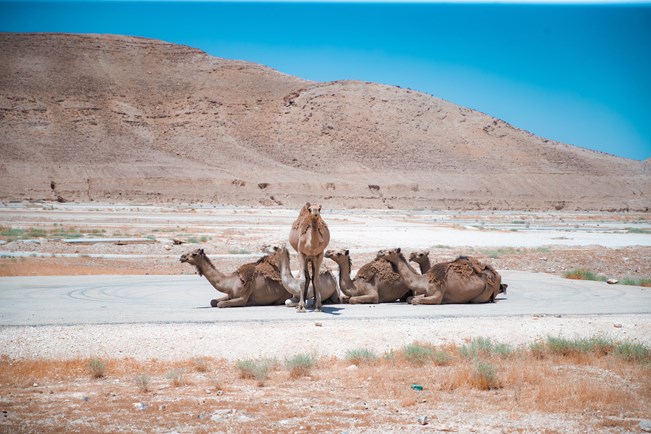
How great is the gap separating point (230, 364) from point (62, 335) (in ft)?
10.4

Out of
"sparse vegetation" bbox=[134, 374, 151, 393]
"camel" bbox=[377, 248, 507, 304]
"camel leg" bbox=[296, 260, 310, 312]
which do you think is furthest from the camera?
"camel" bbox=[377, 248, 507, 304]

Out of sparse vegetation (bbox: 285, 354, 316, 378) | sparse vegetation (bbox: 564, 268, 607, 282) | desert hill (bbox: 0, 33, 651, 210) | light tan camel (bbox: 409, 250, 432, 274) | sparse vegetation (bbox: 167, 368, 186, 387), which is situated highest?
desert hill (bbox: 0, 33, 651, 210)

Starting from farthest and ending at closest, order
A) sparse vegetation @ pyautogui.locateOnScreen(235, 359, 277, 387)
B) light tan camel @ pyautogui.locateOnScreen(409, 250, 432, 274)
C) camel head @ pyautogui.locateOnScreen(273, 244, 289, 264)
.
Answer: light tan camel @ pyautogui.locateOnScreen(409, 250, 432, 274), camel head @ pyautogui.locateOnScreen(273, 244, 289, 264), sparse vegetation @ pyautogui.locateOnScreen(235, 359, 277, 387)

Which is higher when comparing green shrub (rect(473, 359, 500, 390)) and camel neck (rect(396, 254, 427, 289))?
camel neck (rect(396, 254, 427, 289))

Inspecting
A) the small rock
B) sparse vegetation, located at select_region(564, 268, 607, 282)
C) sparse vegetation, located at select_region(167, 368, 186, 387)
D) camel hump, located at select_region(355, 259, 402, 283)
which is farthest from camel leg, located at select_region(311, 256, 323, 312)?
sparse vegetation, located at select_region(564, 268, 607, 282)

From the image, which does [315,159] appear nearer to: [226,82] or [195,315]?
[226,82]

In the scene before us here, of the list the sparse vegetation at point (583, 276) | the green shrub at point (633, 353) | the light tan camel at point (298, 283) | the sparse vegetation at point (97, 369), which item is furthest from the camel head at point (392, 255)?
the sparse vegetation at point (583, 276)

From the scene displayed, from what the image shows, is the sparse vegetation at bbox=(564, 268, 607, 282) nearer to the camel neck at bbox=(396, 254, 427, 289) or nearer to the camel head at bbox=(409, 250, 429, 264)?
the camel head at bbox=(409, 250, 429, 264)

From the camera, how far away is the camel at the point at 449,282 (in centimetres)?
1705

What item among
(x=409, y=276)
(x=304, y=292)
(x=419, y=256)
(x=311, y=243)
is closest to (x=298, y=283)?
(x=304, y=292)

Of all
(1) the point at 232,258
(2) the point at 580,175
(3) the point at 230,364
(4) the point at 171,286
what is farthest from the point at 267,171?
(3) the point at 230,364

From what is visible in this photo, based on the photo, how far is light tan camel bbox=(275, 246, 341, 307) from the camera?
16.5m

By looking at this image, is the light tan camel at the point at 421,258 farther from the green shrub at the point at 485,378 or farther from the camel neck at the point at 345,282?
the green shrub at the point at 485,378

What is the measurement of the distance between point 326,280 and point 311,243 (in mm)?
1708
